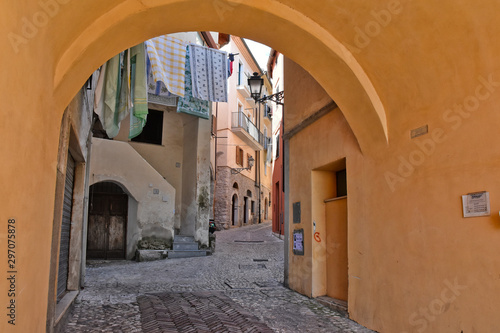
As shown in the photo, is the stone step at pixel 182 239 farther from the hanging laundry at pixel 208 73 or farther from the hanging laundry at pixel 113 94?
the hanging laundry at pixel 113 94

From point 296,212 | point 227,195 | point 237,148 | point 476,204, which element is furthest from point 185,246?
point 237,148

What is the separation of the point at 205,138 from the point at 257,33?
1064cm

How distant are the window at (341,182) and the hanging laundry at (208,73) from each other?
5443mm

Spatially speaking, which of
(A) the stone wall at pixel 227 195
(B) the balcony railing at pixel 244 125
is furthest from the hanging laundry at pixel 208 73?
(A) the stone wall at pixel 227 195

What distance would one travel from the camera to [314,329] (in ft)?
17.4

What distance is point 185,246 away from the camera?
1446 cm

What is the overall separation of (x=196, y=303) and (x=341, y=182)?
10.5ft

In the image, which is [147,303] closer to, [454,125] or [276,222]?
[454,125]

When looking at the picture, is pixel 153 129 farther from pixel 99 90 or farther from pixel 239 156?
pixel 239 156

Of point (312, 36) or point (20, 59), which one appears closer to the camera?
point (20, 59)

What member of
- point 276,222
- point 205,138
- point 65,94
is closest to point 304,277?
point 65,94

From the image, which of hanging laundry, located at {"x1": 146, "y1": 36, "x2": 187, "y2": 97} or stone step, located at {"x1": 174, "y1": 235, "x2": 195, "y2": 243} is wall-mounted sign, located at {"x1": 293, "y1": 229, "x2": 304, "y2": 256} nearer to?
hanging laundry, located at {"x1": 146, "y1": 36, "x2": 187, "y2": 97}

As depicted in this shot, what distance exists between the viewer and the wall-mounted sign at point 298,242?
7663 millimetres

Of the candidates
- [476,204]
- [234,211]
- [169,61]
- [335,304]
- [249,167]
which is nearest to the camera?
[476,204]
